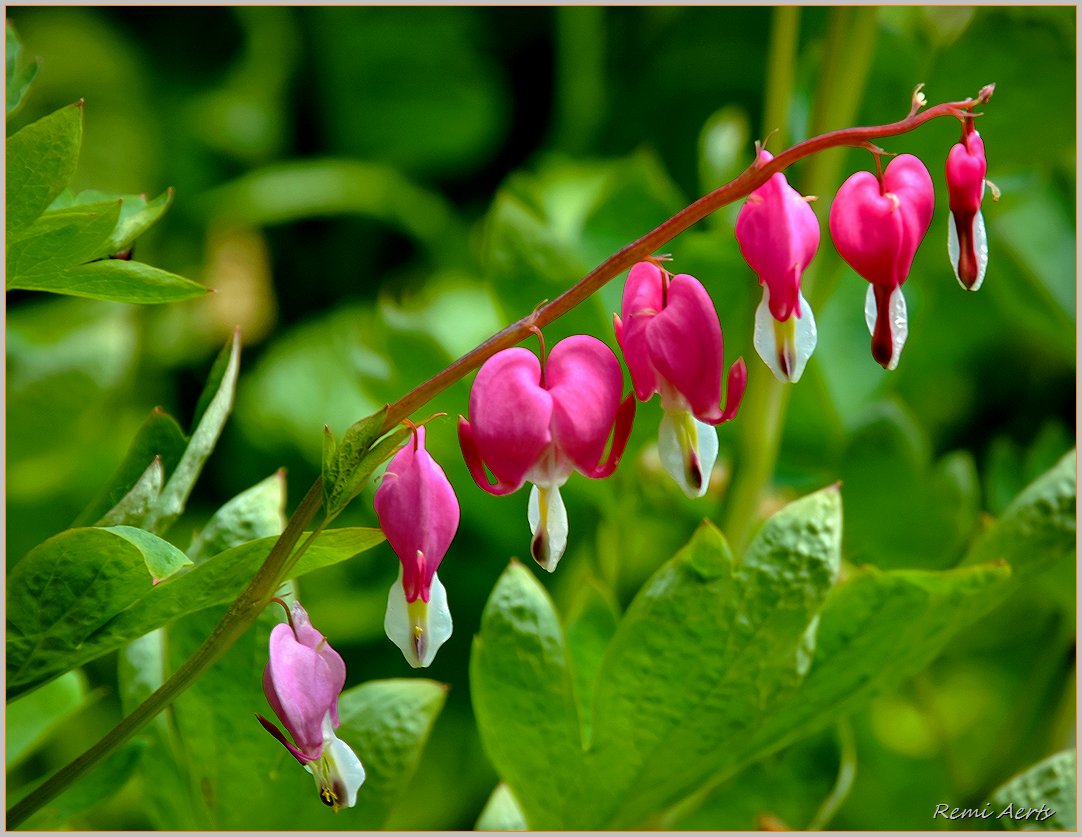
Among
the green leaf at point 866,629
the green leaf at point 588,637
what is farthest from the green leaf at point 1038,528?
the green leaf at point 588,637

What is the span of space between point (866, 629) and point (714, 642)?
108 millimetres

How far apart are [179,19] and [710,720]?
165 centimetres

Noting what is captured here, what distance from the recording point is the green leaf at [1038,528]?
871mm

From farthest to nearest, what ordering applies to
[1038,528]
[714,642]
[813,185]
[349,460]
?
[813,185]
[1038,528]
[714,642]
[349,460]

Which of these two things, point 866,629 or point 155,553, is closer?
point 155,553

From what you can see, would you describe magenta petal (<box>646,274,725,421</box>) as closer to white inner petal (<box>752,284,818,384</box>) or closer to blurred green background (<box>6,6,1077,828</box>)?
white inner petal (<box>752,284,818,384</box>)

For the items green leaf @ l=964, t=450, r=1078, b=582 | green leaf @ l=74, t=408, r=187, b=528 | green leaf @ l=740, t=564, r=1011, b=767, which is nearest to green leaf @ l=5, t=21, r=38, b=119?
green leaf @ l=74, t=408, r=187, b=528

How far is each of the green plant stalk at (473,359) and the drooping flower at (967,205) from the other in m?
0.02

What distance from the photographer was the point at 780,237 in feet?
1.83

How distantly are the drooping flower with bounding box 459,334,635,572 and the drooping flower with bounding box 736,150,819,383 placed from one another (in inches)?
2.8

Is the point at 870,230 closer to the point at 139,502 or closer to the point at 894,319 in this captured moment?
the point at 894,319

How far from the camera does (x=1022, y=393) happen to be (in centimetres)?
176

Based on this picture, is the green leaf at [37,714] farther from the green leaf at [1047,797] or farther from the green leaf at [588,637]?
the green leaf at [1047,797]
